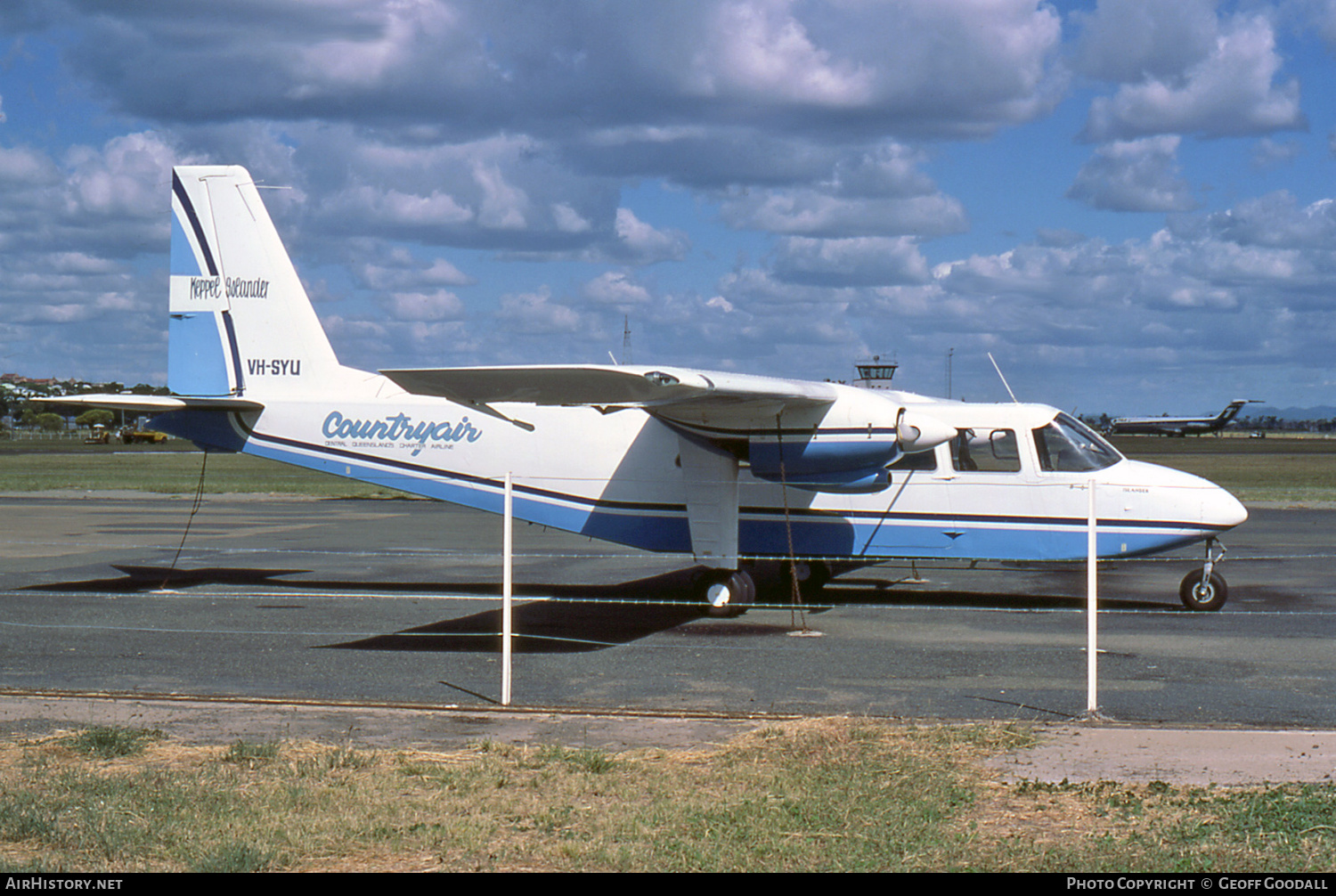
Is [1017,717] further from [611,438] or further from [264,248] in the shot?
[264,248]

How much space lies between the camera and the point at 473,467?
15.5 m

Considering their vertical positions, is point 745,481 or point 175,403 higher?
point 175,403

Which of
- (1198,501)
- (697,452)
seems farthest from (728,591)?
(1198,501)

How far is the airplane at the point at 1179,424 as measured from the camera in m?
90.8

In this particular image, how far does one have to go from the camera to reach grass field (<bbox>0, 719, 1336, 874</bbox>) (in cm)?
539

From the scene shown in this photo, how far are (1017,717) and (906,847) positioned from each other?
320cm

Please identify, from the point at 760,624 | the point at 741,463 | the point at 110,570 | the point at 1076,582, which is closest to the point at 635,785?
the point at 760,624

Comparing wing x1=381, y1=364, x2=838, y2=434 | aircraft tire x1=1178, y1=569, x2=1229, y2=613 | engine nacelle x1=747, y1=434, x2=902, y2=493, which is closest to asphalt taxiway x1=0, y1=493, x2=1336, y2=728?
aircraft tire x1=1178, y1=569, x2=1229, y2=613

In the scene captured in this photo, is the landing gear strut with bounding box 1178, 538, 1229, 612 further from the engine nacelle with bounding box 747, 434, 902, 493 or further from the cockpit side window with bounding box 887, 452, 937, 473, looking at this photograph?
the engine nacelle with bounding box 747, 434, 902, 493

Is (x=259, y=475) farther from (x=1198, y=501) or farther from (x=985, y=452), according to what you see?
(x=1198, y=501)

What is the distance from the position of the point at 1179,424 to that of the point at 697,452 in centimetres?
10287

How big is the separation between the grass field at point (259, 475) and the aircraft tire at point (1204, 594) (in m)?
23.0

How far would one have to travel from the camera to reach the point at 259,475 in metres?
52.9

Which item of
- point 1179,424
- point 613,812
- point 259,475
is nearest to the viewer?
point 613,812
